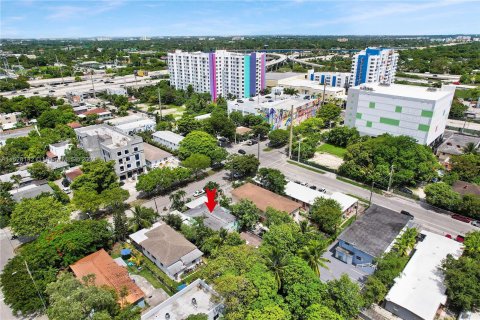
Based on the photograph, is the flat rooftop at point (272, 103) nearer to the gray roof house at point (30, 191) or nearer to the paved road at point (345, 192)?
the paved road at point (345, 192)

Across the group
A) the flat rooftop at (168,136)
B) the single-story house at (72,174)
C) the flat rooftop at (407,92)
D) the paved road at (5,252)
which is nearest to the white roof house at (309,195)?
the flat rooftop at (168,136)

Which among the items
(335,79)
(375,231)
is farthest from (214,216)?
(335,79)

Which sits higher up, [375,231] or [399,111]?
[399,111]

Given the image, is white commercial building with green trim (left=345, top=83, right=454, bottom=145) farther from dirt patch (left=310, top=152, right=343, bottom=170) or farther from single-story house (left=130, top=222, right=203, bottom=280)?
single-story house (left=130, top=222, right=203, bottom=280)

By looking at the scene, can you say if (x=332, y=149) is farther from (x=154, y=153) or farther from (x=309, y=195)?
(x=154, y=153)

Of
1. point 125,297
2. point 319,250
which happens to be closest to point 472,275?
point 319,250

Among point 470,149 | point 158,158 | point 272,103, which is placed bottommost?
point 158,158

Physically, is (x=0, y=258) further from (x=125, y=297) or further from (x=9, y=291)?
(x=125, y=297)
